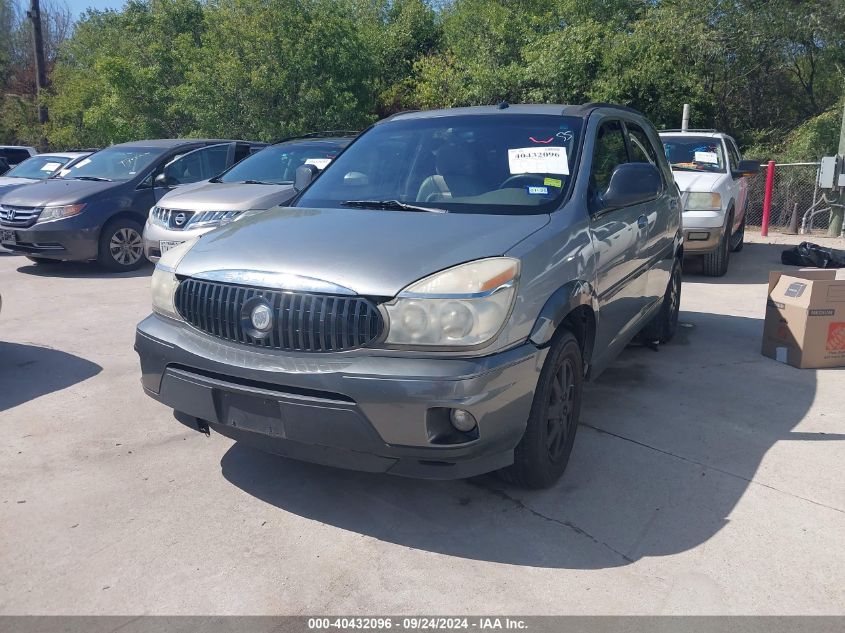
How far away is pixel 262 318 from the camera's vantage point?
3137mm

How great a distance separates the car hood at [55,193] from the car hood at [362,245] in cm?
632

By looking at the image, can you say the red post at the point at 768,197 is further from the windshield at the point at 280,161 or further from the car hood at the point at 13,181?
the car hood at the point at 13,181

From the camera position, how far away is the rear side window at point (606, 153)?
422 cm

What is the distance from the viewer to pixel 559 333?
353 cm

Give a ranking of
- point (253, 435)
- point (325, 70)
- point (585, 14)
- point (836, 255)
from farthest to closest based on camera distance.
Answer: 1. point (585, 14)
2. point (325, 70)
3. point (836, 255)
4. point (253, 435)

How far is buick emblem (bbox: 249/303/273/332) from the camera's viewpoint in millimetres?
3119

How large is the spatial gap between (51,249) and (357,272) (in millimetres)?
7394

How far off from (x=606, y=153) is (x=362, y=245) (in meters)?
1.92

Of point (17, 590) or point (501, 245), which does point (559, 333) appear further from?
point (17, 590)

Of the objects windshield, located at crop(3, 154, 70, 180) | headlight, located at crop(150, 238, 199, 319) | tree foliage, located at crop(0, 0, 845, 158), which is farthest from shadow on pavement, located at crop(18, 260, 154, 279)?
tree foliage, located at crop(0, 0, 845, 158)

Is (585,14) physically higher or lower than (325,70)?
higher

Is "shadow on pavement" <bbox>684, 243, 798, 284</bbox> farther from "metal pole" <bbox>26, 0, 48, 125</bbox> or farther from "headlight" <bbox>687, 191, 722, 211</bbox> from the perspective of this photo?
"metal pole" <bbox>26, 0, 48, 125</bbox>

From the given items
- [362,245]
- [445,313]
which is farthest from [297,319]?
[445,313]

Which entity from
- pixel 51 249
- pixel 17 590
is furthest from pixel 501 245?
pixel 51 249
